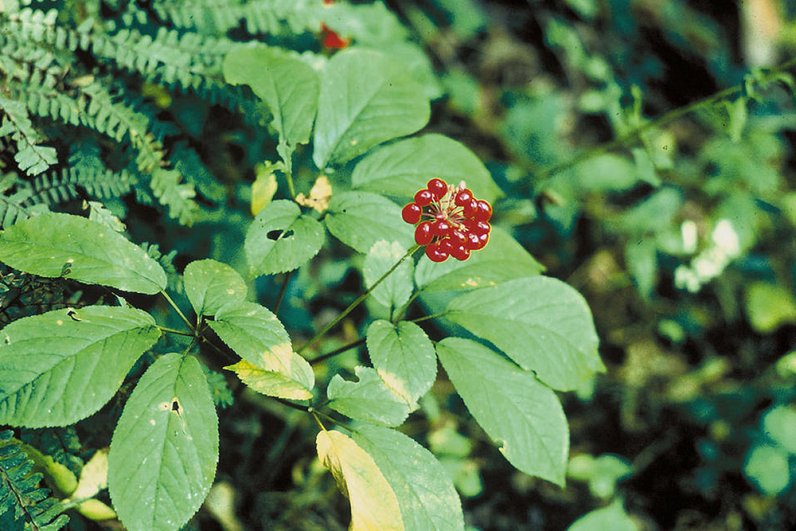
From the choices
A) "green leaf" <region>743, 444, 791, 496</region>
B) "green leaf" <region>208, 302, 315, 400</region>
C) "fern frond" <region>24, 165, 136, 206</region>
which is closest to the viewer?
"green leaf" <region>208, 302, 315, 400</region>

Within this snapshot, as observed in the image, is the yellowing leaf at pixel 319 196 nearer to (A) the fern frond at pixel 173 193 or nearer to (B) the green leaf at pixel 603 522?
(A) the fern frond at pixel 173 193

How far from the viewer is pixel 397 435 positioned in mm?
1296

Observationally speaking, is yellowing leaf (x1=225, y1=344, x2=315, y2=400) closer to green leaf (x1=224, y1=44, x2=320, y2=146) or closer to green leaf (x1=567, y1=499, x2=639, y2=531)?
green leaf (x1=224, y1=44, x2=320, y2=146)

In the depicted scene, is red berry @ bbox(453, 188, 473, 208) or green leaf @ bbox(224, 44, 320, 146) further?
green leaf @ bbox(224, 44, 320, 146)

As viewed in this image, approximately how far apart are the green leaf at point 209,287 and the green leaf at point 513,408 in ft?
1.62

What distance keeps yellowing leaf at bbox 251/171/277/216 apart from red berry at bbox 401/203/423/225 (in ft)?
1.23

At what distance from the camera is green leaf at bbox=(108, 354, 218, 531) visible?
103 cm

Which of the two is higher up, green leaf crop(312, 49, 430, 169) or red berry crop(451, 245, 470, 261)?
green leaf crop(312, 49, 430, 169)

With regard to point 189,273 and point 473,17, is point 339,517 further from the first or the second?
point 473,17

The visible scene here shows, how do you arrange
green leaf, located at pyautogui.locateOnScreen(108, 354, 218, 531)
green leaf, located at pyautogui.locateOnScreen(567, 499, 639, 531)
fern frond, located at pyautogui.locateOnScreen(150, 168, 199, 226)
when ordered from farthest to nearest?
green leaf, located at pyautogui.locateOnScreen(567, 499, 639, 531), fern frond, located at pyautogui.locateOnScreen(150, 168, 199, 226), green leaf, located at pyautogui.locateOnScreen(108, 354, 218, 531)

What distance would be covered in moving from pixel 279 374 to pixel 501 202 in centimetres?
121

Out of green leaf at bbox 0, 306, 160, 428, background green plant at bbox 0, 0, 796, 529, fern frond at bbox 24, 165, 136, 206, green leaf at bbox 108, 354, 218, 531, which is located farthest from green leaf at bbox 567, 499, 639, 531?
fern frond at bbox 24, 165, 136, 206

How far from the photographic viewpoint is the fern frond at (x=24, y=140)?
4.42ft

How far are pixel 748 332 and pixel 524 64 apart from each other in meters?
2.07
